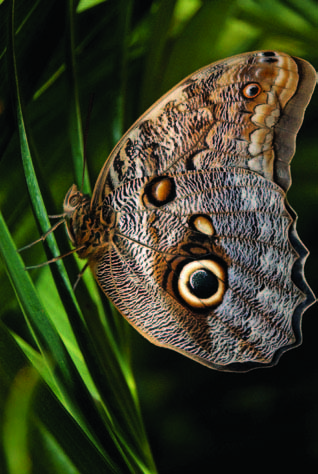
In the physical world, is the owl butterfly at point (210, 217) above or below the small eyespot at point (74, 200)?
below

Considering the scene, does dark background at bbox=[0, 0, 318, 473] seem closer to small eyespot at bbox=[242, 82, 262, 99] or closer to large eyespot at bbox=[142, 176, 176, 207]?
large eyespot at bbox=[142, 176, 176, 207]

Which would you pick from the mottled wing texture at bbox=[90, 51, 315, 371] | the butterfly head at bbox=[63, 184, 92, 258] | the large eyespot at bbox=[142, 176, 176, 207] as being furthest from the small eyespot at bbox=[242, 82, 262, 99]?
the butterfly head at bbox=[63, 184, 92, 258]

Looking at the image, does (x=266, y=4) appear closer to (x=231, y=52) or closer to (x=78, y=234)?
(x=231, y=52)

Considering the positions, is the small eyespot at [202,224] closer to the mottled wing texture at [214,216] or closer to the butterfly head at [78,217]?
the mottled wing texture at [214,216]

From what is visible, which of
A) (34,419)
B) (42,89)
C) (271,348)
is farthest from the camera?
(42,89)

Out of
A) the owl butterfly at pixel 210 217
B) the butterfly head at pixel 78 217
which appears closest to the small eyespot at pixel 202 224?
the owl butterfly at pixel 210 217

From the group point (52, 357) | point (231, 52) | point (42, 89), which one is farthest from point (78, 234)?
point (231, 52)

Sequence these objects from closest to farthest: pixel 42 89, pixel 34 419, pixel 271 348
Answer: pixel 34 419
pixel 271 348
pixel 42 89
